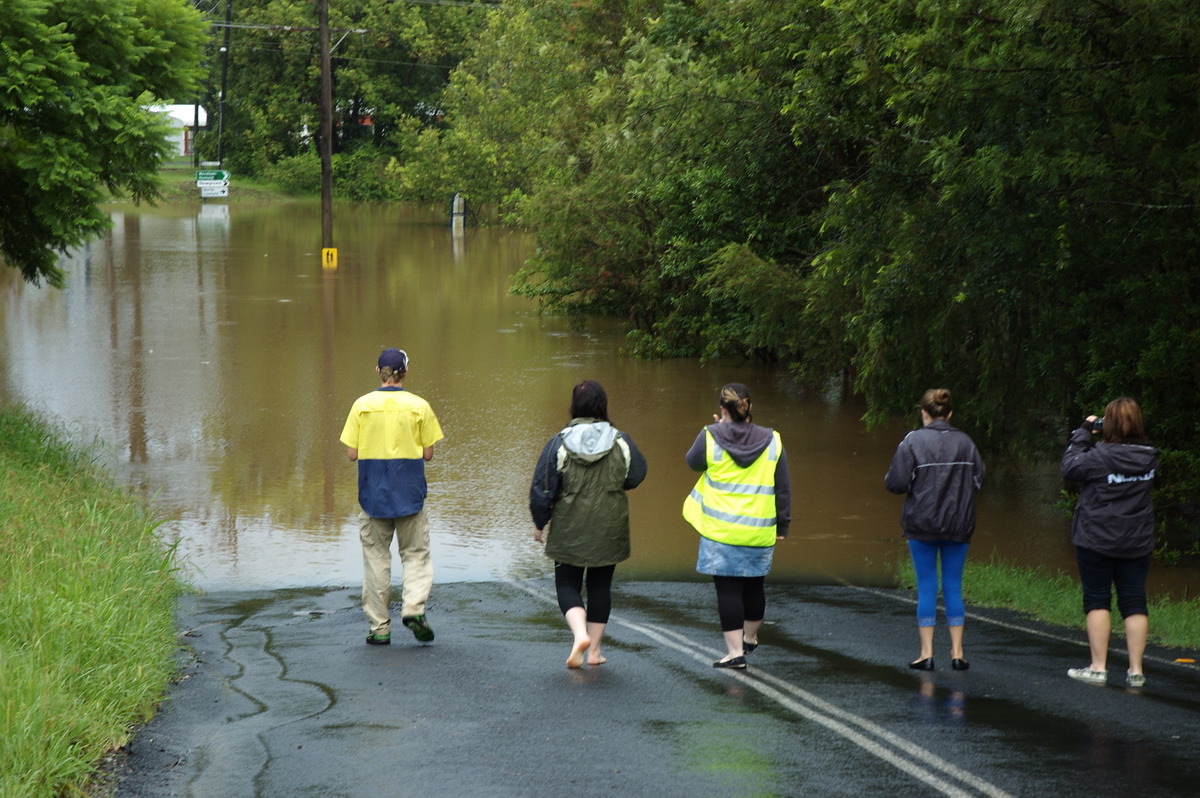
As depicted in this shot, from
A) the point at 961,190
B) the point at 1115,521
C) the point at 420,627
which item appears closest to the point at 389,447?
the point at 420,627

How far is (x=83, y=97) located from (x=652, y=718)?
9.26 metres

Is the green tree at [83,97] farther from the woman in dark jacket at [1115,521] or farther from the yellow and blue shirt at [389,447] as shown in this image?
the woman in dark jacket at [1115,521]

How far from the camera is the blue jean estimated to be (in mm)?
6867

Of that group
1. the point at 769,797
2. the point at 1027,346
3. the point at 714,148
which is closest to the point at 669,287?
the point at 714,148

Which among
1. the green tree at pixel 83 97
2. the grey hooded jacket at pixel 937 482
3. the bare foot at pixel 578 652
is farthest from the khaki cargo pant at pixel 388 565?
the green tree at pixel 83 97

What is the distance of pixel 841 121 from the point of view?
43.5 ft

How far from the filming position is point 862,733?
5.47m

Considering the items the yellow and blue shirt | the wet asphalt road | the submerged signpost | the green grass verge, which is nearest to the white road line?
the wet asphalt road

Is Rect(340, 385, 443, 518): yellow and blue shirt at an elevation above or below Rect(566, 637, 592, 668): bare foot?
above

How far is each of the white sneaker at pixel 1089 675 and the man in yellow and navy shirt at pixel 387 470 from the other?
336 cm

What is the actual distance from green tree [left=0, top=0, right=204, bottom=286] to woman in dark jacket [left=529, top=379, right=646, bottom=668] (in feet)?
24.0

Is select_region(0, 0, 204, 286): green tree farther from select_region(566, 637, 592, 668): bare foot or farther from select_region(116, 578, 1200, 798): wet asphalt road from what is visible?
select_region(566, 637, 592, 668): bare foot

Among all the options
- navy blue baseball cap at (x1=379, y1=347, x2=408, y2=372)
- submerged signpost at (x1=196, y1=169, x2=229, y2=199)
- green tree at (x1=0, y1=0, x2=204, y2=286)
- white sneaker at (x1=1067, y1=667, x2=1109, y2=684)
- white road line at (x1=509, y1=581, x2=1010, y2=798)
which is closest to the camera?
white road line at (x1=509, y1=581, x2=1010, y2=798)

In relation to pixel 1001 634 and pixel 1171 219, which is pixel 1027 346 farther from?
pixel 1001 634
